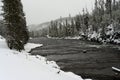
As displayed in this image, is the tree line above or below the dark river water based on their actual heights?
above

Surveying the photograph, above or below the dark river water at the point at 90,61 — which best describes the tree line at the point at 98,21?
above

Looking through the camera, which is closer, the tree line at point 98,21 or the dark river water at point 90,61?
the dark river water at point 90,61

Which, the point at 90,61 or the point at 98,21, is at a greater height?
the point at 98,21

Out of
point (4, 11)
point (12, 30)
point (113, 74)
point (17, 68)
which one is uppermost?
point (4, 11)

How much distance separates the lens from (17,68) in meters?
13.3

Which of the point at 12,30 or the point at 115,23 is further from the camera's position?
the point at 115,23

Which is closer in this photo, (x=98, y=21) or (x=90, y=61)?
(x=90, y=61)

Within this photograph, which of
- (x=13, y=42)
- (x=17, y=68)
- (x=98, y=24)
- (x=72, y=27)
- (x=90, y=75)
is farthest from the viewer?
(x=72, y=27)

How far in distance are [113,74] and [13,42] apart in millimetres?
18003

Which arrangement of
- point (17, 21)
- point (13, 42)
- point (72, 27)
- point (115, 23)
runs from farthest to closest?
1. point (72, 27)
2. point (115, 23)
3. point (17, 21)
4. point (13, 42)

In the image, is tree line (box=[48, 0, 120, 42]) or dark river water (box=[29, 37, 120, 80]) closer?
dark river water (box=[29, 37, 120, 80])

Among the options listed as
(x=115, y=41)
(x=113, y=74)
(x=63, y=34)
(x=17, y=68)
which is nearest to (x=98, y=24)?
(x=115, y=41)

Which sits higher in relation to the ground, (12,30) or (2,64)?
(12,30)

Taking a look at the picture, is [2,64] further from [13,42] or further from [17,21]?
[17,21]
